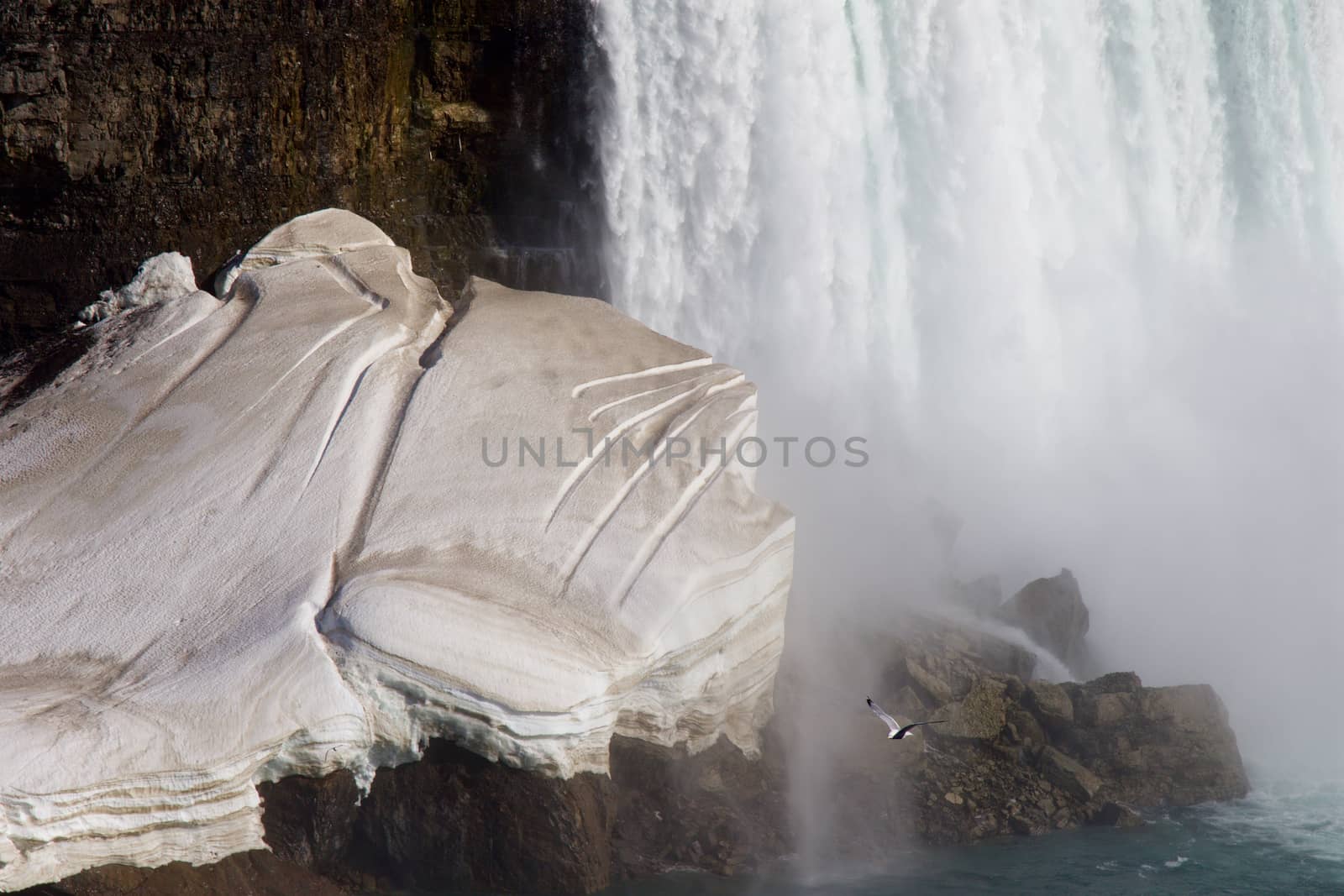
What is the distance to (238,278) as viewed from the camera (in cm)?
981

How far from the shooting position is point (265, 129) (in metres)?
10.6

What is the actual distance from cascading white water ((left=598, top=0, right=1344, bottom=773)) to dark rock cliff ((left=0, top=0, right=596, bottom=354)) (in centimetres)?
87

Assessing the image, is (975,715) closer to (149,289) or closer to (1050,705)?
(1050,705)

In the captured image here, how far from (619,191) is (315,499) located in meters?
4.89

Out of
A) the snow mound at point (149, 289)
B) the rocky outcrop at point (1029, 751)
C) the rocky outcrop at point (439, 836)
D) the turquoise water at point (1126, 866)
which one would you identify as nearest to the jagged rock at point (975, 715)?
the rocky outcrop at point (1029, 751)

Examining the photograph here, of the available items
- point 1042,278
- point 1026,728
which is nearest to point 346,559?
point 1026,728

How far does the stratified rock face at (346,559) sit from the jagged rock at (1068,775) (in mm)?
2253

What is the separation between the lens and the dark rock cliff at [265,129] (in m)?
10.4

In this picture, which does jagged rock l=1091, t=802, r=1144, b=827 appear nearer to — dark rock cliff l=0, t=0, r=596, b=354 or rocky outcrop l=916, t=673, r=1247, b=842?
rocky outcrop l=916, t=673, r=1247, b=842

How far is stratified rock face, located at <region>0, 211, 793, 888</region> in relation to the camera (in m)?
6.79

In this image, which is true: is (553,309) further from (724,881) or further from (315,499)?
(724,881)

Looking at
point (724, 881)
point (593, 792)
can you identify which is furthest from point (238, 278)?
point (724, 881)

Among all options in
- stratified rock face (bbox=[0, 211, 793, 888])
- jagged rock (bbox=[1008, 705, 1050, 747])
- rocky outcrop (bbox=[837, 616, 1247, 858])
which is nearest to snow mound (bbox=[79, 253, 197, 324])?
stratified rock face (bbox=[0, 211, 793, 888])

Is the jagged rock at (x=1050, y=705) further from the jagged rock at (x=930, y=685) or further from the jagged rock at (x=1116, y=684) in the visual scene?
the jagged rock at (x=930, y=685)
